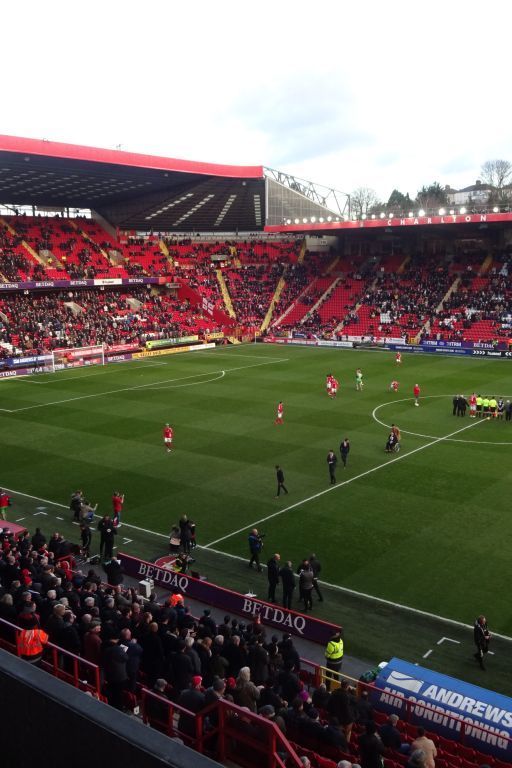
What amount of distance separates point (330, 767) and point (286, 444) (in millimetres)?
24173

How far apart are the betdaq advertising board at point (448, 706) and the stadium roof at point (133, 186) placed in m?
47.7

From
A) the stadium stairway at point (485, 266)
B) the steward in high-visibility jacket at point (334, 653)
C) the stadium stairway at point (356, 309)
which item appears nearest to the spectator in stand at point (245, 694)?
the steward in high-visibility jacket at point (334, 653)

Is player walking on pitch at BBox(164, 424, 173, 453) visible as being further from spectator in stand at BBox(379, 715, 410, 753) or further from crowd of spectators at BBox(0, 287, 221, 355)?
crowd of spectators at BBox(0, 287, 221, 355)

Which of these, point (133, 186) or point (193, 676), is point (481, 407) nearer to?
point (193, 676)

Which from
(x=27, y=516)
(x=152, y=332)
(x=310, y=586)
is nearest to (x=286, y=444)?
(x=27, y=516)

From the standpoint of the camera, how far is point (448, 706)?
1129cm

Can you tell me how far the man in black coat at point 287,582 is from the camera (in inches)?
665

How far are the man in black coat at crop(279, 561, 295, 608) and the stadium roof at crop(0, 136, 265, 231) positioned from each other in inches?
1688

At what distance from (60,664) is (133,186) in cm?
6364

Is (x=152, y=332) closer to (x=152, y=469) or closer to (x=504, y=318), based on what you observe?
(x=504, y=318)

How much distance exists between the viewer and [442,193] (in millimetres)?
141500

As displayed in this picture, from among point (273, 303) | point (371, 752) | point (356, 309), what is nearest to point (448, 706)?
point (371, 752)

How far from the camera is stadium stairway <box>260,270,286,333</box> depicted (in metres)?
80.1

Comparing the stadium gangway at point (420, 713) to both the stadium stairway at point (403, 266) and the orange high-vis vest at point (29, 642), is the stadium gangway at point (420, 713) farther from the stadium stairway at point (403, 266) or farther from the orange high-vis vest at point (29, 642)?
the stadium stairway at point (403, 266)
